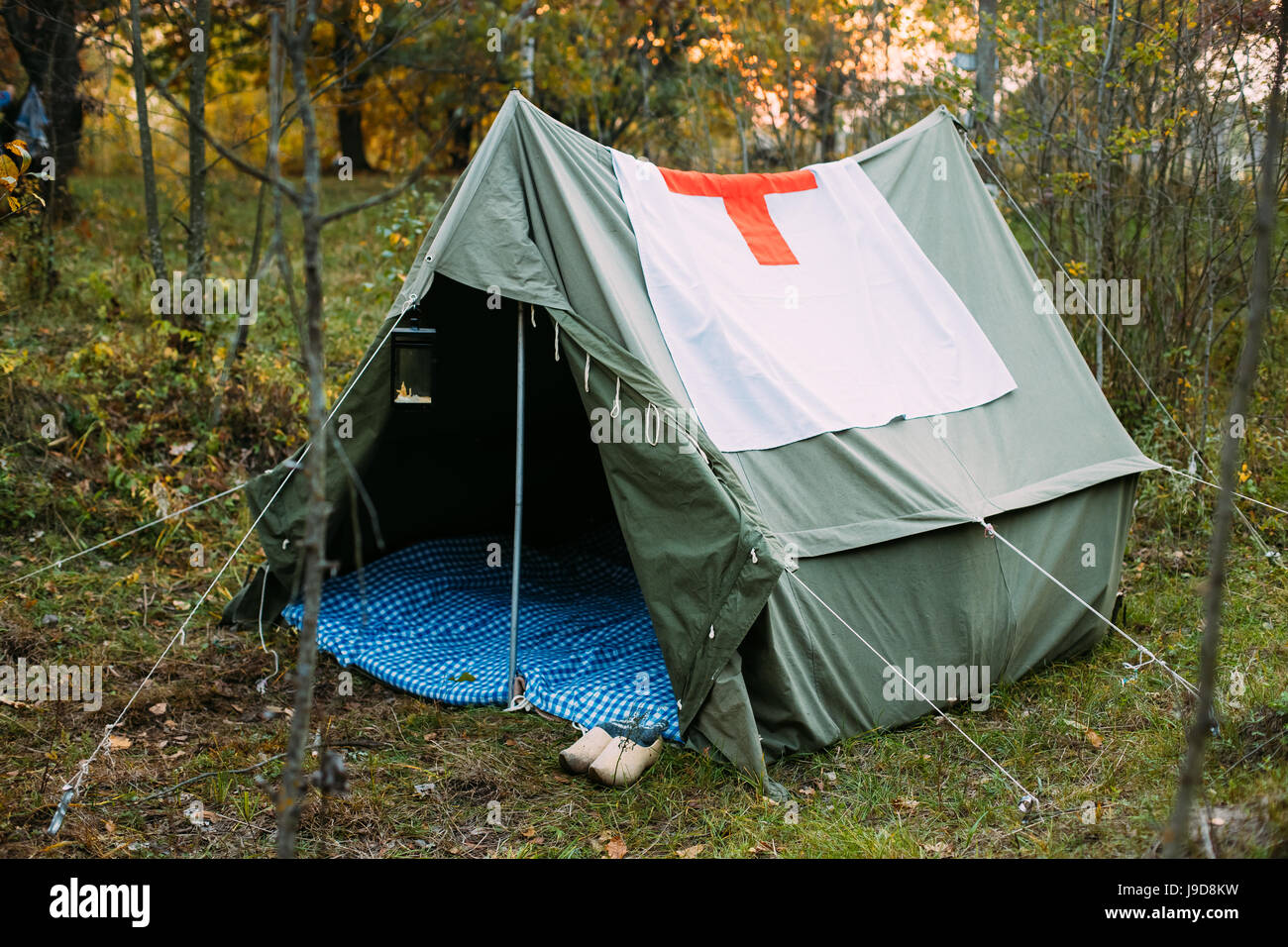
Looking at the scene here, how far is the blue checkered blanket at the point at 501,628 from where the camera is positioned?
370 cm

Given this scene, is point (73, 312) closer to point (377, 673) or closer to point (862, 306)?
point (377, 673)

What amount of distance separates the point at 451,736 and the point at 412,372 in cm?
126

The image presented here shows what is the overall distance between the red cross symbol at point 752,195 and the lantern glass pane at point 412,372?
1167 mm

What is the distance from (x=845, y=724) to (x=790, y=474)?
2.70 ft

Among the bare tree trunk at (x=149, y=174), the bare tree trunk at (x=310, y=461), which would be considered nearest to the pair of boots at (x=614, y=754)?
the bare tree trunk at (x=310, y=461)

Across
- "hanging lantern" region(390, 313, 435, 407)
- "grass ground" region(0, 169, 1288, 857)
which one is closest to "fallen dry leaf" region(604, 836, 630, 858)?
"grass ground" region(0, 169, 1288, 857)

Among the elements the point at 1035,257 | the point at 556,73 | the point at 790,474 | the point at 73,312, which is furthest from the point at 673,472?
the point at 556,73

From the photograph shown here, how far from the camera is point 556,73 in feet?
29.8

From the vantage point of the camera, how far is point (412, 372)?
3.63m

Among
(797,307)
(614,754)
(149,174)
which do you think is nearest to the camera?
(614,754)

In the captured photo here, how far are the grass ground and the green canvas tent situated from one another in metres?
0.23

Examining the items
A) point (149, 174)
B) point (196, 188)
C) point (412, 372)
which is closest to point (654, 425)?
point (412, 372)

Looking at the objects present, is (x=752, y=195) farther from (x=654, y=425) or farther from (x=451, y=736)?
(x=451, y=736)

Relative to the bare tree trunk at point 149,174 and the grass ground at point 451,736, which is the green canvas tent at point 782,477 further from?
the bare tree trunk at point 149,174
